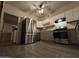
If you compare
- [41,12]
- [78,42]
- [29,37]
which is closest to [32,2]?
[41,12]

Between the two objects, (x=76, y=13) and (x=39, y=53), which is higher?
(x=76, y=13)

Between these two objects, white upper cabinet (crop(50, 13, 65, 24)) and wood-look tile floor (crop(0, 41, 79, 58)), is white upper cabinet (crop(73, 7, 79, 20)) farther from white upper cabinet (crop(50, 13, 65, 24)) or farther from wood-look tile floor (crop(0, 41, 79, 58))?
wood-look tile floor (crop(0, 41, 79, 58))

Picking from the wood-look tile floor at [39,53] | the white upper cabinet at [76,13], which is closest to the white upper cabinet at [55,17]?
the white upper cabinet at [76,13]

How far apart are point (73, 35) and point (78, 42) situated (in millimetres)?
365

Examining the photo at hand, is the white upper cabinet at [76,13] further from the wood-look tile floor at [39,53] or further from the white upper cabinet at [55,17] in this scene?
the wood-look tile floor at [39,53]

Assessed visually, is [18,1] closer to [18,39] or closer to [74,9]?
[18,39]

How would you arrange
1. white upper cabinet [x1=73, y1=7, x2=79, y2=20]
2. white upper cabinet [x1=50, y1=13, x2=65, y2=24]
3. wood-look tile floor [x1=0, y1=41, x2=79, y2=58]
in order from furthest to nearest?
white upper cabinet [x1=50, y1=13, x2=65, y2=24] → white upper cabinet [x1=73, y1=7, x2=79, y2=20] → wood-look tile floor [x1=0, y1=41, x2=79, y2=58]

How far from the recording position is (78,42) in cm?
238

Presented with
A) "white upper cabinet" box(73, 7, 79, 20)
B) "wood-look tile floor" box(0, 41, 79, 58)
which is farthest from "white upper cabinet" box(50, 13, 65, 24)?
"wood-look tile floor" box(0, 41, 79, 58)

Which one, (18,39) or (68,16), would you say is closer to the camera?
(18,39)

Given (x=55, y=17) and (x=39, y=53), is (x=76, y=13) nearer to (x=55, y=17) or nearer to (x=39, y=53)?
(x=55, y=17)

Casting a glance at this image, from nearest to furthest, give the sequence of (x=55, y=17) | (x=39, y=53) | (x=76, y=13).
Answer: (x=39, y=53), (x=76, y=13), (x=55, y=17)

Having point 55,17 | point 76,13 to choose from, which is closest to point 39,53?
point 76,13

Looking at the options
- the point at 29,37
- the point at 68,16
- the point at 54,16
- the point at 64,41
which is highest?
the point at 54,16
